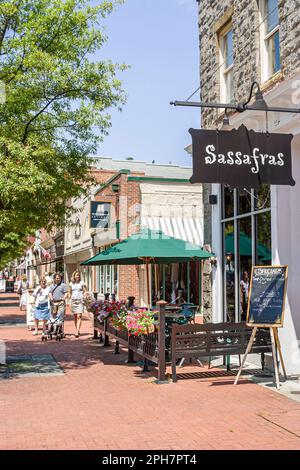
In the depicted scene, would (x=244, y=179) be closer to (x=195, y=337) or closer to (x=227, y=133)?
(x=227, y=133)

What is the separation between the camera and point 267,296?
26.8ft

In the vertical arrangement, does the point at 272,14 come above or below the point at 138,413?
above

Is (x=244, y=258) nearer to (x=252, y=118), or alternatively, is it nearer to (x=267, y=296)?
(x=267, y=296)

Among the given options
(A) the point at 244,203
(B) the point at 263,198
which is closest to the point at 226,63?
(A) the point at 244,203

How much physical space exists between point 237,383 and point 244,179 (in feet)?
10.6

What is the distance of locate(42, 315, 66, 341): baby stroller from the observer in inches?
564

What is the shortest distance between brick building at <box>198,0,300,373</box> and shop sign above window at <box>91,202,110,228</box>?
9238mm

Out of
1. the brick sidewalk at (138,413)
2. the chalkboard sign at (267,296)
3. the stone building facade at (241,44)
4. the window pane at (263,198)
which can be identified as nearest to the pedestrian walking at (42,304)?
the brick sidewalk at (138,413)

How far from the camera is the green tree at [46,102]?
9141mm

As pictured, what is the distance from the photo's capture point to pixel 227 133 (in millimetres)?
7715

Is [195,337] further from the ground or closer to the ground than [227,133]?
closer to the ground

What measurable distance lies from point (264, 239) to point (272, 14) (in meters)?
4.22
